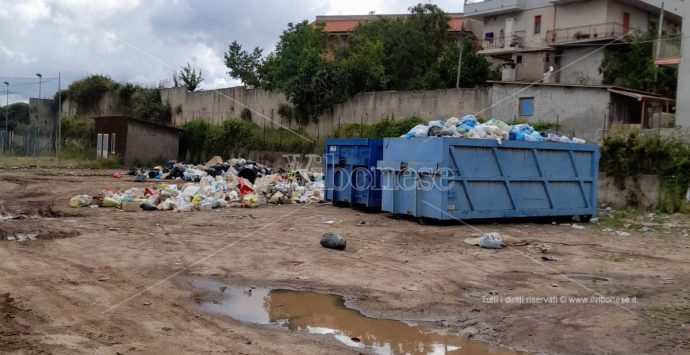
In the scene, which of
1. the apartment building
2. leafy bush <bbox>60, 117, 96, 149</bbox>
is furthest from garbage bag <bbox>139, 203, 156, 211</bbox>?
the apartment building

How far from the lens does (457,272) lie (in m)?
7.36

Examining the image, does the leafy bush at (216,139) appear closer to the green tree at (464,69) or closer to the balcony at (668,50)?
the green tree at (464,69)

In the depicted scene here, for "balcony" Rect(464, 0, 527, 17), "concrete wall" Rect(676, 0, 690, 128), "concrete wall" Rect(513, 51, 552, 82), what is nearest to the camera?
"concrete wall" Rect(676, 0, 690, 128)

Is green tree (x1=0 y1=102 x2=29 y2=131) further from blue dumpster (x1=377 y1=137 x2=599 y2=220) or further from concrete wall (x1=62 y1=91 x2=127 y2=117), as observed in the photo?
blue dumpster (x1=377 y1=137 x2=599 y2=220)

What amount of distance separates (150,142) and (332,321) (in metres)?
27.9

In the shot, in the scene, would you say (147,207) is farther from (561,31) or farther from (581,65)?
(561,31)

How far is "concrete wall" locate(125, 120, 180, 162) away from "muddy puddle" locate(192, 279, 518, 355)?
2555 cm

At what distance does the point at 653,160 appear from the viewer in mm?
15281

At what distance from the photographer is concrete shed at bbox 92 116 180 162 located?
98.5 feet

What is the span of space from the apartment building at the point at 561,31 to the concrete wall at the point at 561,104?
27.8ft

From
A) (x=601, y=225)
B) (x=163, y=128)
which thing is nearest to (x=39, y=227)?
(x=601, y=225)

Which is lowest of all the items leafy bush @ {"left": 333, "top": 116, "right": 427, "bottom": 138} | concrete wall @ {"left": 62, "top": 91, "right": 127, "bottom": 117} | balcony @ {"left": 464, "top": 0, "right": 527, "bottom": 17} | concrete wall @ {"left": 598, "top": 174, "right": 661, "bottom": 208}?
concrete wall @ {"left": 598, "top": 174, "right": 661, "bottom": 208}

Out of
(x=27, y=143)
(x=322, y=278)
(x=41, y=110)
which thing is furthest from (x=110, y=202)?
(x=41, y=110)

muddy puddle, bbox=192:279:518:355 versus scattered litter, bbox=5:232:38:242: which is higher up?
scattered litter, bbox=5:232:38:242
